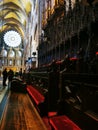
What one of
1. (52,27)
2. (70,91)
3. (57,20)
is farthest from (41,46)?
(70,91)

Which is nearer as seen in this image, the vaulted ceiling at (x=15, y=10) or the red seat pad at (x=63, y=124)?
the red seat pad at (x=63, y=124)

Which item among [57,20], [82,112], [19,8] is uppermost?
[19,8]

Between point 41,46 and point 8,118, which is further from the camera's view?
point 41,46

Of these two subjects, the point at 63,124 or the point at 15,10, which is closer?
the point at 63,124

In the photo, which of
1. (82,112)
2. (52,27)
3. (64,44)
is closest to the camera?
(82,112)

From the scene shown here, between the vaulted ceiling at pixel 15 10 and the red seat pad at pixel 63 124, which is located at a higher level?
the vaulted ceiling at pixel 15 10

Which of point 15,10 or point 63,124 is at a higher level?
point 15,10

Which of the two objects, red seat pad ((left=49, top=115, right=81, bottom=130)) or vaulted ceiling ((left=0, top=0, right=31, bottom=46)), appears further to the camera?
vaulted ceiling ((left=0, top=0, right=31, bottom=46))

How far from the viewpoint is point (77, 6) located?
10.2 metres

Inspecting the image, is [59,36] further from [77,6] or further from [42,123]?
[42,123]

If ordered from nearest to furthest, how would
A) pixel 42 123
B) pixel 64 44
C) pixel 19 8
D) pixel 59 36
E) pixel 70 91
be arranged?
pixel 70 91, pixel 42 123, pixel 64 44, pixel 59 36, pixel 19 8

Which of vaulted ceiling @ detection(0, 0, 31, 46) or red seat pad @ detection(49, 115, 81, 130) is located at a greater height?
vaulted ceiling @ detection(0, 0, 31, 46)

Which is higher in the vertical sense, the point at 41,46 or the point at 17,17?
the point at 17,17

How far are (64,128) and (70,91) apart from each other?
981 millimetres
